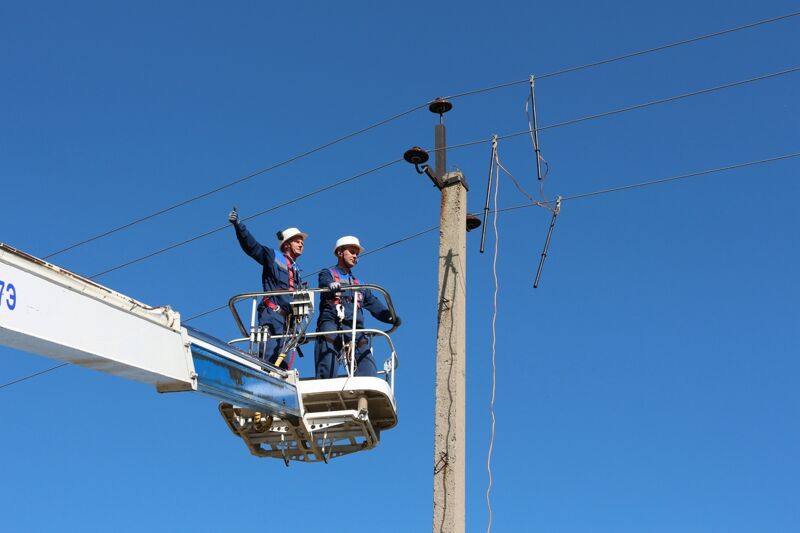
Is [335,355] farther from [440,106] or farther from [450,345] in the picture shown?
[440,106]

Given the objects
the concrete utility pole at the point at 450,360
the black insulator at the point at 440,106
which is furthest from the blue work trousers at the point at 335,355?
the black insulator at the point at 440,106

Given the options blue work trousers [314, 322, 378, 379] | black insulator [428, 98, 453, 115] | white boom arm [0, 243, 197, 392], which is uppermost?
black insulator [428, 98, 453, 115]

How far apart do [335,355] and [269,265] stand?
3.92 feet

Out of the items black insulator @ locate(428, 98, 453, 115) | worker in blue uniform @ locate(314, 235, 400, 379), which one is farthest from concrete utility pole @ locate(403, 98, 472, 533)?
worker in blue uniform @ locate(314, 235, 400, 379)

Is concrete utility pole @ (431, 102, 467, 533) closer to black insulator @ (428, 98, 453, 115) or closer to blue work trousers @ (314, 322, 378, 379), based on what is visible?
black insulator @ (428, 98, 453, 115)

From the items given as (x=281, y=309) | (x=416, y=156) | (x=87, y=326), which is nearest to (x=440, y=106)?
(x=416, y=156)

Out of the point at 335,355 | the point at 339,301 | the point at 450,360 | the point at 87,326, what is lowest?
the point at 87,326

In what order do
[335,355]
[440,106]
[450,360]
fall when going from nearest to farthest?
[450,360] → [440,106] → [335,355]

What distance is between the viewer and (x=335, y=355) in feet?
37.8

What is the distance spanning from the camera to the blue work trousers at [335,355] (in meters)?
11.4

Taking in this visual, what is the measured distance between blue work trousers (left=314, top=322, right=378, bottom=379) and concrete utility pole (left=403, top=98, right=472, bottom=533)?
164cm

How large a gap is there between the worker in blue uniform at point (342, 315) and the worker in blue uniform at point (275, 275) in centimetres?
36

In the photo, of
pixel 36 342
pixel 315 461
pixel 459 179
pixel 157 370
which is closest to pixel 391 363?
pixel 315 461

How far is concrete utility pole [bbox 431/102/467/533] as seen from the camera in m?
9.16
